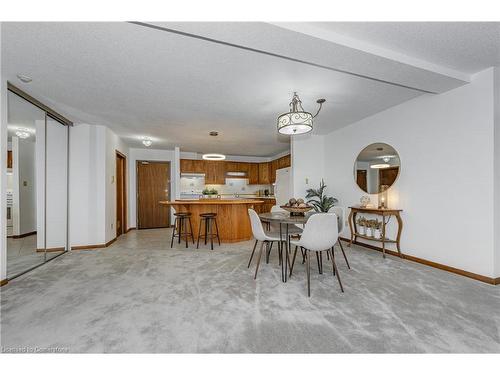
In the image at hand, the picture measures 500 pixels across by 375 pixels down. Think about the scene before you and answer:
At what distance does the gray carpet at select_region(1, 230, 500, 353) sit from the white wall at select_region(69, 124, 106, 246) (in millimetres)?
1046

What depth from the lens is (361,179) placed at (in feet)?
13.4

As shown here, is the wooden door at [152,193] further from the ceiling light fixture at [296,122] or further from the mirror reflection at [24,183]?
the ceiling light fixture at [296,122]

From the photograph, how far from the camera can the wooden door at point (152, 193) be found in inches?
247

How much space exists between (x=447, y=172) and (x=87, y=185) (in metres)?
5.77

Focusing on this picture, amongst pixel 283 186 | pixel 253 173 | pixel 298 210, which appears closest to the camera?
pixel 298 210

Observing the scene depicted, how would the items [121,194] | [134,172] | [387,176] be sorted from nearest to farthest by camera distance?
[387,176]
[121,194]
[134,172]

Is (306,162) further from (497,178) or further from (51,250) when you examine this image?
(51,250)

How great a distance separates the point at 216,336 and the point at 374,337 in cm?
112

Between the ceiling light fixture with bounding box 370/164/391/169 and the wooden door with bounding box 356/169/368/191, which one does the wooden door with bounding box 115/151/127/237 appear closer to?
the wooden door with bounding box 356/169/368/191

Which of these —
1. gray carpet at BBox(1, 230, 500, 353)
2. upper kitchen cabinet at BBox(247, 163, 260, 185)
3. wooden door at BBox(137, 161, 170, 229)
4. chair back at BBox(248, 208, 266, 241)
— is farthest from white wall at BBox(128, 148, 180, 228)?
chair back at BBox(248, 208, 266, 241)

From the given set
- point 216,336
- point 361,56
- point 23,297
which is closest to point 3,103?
point 23,297

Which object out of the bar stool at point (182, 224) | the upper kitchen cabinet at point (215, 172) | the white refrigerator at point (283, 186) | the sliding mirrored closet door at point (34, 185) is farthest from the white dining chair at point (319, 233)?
the upper kitchen cabinet at point (215, 172)

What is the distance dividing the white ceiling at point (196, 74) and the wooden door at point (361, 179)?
1.02 meters

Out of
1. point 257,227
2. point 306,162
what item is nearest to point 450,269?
point 257,227
